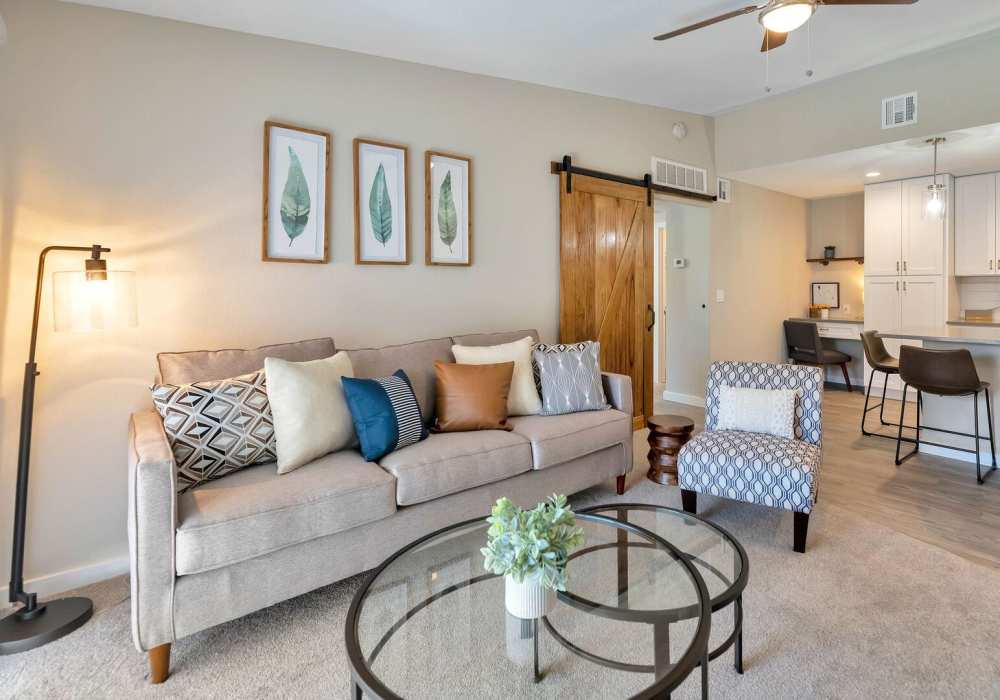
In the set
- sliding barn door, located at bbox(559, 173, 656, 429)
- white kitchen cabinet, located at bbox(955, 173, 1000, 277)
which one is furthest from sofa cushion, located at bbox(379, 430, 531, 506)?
white kitchen cabinet, located at bbox(955, 173, 1000, 277)

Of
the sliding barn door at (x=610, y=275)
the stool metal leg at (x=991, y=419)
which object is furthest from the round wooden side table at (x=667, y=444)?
the stool metal leg at (x=991, y=419)

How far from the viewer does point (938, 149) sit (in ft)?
14.3

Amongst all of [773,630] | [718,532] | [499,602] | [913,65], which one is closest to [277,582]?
[499,602]

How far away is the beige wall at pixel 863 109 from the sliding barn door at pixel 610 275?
1247 mm

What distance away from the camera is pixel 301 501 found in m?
1.90

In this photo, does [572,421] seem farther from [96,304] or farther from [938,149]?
[938,149]

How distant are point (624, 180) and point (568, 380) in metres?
2.13

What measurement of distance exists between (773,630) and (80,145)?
3.35 meters

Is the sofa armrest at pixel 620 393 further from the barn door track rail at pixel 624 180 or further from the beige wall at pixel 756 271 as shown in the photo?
the beige wall at pixel 756 271

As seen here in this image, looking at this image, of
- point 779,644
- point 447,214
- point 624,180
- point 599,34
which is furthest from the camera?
point 624,180

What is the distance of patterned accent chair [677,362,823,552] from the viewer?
2.41 m

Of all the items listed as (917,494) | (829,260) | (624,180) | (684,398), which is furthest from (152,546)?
(829,260)

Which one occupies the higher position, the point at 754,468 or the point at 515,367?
the point at 515,367

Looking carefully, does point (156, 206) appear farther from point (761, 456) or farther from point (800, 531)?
point (800, 531)
